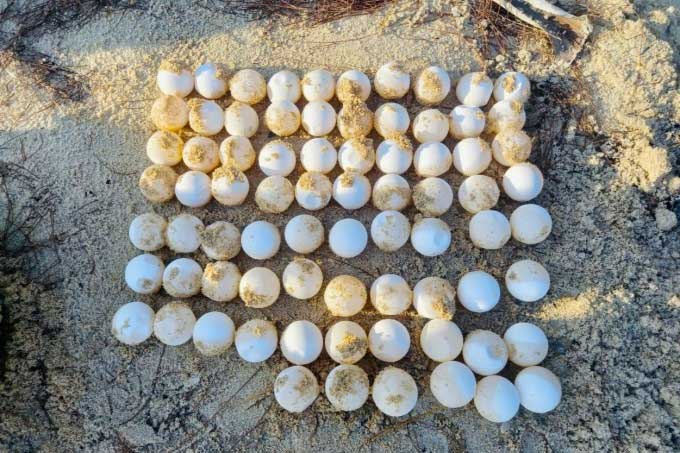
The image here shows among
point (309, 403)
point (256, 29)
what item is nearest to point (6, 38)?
point (256, 29)

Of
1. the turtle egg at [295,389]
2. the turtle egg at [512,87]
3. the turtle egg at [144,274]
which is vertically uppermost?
the turtle egg at [512,87]

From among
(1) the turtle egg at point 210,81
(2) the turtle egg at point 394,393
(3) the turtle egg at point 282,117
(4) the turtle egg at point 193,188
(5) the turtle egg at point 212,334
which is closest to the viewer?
(2) the turtle egg at point 394,393

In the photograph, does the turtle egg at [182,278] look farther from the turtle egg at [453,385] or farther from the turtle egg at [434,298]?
the turtle egg at [453,385]

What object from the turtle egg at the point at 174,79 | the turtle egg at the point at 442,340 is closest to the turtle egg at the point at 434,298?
the turtle egg at the point at 442,340

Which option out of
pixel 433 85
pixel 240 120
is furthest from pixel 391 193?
pixel 240 120

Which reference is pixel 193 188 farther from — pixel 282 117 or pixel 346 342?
pixel 346 342

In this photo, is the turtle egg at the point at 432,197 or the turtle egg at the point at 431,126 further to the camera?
the turtle egg at the point at 431,126
